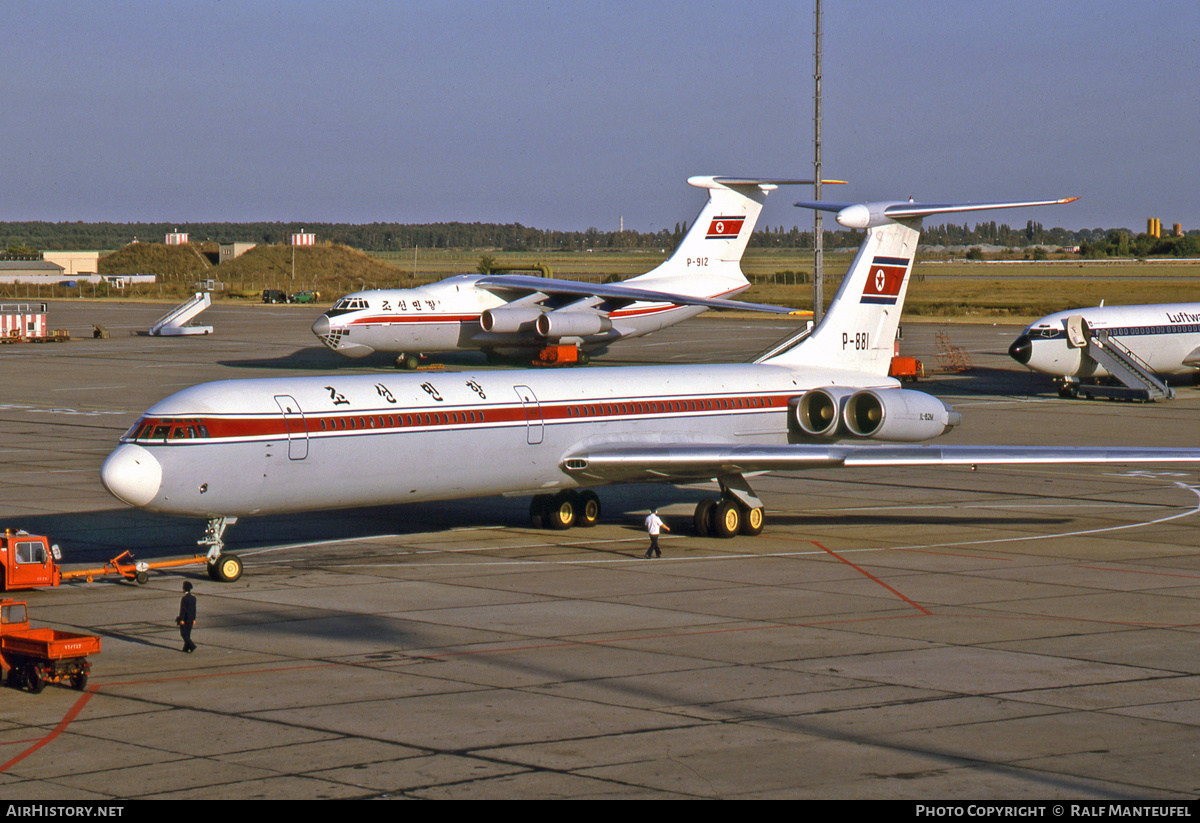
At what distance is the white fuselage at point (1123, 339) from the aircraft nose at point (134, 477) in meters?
40.6

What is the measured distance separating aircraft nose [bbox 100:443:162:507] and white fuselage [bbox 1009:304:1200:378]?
133ft

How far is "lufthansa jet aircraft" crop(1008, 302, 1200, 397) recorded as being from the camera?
5666 cm

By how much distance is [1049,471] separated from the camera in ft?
132

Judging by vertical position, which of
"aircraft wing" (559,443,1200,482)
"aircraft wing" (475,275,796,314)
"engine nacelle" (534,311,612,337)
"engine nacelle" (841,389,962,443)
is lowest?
"aircraft wing" (559,443,1200,482)

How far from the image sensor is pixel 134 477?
77.2ft

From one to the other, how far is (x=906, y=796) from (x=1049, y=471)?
28.7m

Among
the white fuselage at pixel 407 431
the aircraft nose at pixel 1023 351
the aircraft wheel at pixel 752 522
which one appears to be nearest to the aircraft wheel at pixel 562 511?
the white fuselage at pixel 407 431

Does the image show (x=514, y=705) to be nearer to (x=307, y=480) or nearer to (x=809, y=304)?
(x=307, y=480)

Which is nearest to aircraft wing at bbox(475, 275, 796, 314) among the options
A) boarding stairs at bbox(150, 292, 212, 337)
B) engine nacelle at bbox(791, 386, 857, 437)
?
engine nacelle at bbox(791, 386, 857, 437)

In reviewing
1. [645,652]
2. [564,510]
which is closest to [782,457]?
[564,510]

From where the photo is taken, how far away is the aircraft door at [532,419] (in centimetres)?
2812

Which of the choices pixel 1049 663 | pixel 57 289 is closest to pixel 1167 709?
pixel 1049 663

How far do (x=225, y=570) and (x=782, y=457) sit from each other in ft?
35.5

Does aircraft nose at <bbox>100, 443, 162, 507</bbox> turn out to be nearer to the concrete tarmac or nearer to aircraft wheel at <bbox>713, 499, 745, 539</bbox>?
the concrete tarmac
